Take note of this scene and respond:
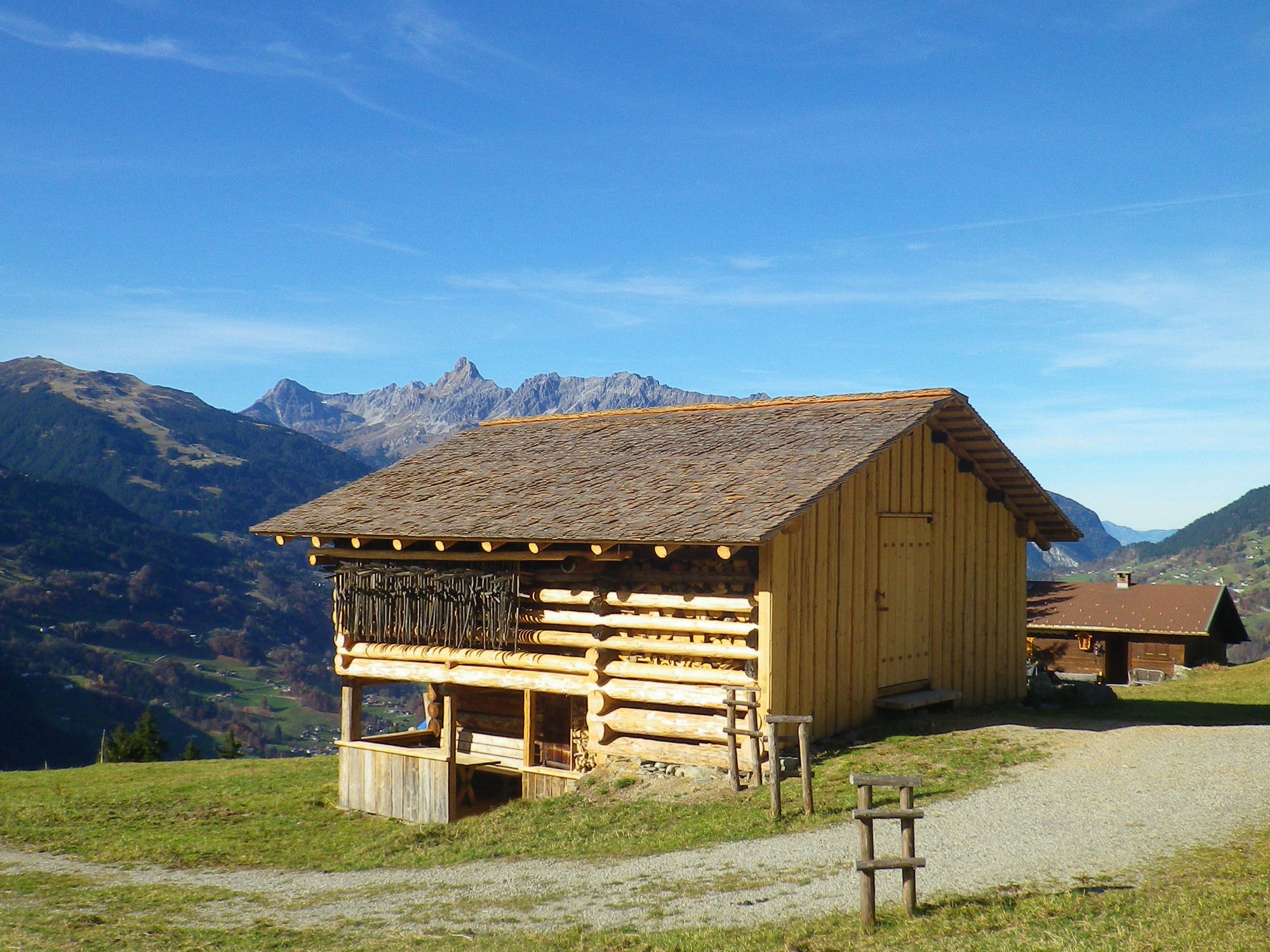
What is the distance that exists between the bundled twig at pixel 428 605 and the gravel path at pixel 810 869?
191 inches

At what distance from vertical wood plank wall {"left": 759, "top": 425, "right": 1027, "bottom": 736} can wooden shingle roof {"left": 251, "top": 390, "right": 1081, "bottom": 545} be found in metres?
0.53

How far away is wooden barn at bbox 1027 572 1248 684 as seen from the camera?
43344 mm

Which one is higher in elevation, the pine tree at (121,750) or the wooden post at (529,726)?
the wooden post at (529,726)

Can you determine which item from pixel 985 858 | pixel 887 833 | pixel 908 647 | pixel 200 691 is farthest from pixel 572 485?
pixel 200 691

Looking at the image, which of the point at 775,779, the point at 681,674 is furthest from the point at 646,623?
the point at 775,779

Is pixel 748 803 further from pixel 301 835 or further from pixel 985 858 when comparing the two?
pixel 301 835

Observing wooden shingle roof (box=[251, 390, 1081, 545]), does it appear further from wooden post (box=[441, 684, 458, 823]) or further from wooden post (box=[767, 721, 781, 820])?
wooden post (box=[441, 684, 458, 823])

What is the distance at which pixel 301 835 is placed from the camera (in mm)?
16250

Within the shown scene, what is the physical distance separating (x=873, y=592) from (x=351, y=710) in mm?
9082

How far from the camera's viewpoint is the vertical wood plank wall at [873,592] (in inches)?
582

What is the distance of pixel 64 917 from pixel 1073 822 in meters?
9.85

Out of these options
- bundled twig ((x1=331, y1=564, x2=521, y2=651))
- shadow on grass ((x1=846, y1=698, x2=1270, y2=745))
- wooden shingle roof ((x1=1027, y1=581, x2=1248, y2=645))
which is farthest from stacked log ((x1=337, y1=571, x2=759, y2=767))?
wooden shingle roof ((x1=1027, y1=581, x2=1248, y2=645))

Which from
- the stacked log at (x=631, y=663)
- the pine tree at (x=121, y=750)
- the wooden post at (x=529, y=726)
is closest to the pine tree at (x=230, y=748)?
the pine tree at (x=121, y=750)

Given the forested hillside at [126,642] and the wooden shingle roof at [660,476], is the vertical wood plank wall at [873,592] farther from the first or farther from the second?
the forested hillside at [126,642]
